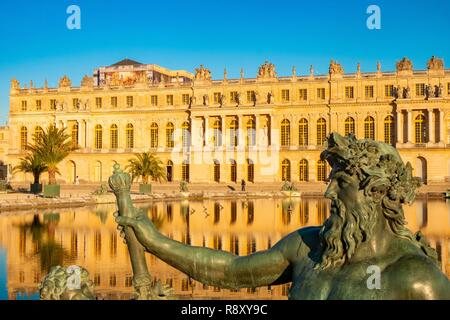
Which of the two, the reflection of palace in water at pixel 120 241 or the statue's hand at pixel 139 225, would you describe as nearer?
the statue's hand at pixel 139 225

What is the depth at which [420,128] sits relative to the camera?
57.5 meters

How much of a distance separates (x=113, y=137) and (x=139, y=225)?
6578 cm

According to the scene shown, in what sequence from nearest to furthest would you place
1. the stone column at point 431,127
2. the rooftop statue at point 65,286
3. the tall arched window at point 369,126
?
the rooftop statue at point 65,286 < the stone column at point 431,127 < the tall arched window at point 369,126

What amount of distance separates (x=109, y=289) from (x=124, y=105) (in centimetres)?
5626

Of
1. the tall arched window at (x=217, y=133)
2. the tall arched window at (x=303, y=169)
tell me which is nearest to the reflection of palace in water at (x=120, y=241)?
the tall arched window at (x=303, y=169)

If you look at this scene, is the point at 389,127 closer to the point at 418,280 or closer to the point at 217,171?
the point at 217,171

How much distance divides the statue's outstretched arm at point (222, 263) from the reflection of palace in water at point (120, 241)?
7866 mm

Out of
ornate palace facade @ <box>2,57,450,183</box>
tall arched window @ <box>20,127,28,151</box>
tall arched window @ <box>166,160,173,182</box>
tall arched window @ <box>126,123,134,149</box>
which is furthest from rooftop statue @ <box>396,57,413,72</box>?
tall arched window @ <box>20,127,28,151</box>

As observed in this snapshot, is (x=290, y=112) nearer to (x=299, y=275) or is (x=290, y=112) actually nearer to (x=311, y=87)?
(x=311, y=87)

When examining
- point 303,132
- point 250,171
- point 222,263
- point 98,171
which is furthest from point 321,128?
point 222,263

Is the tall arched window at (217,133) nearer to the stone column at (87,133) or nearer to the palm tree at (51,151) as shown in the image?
the stone column at (87,133)

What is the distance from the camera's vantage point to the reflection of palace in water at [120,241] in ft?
38.6

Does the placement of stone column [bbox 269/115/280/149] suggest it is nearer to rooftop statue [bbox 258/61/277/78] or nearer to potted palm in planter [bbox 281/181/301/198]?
rooftop statue [bbox 258/61/277/78]
